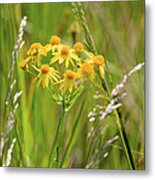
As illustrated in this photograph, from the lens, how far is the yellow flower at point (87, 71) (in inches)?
88.5

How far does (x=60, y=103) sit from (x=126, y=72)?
281mm

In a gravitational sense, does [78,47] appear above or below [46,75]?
above

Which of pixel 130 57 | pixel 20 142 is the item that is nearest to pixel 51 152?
pixel 20 142

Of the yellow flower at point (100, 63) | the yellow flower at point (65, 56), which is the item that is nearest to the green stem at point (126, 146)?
the yellow flower at point (100, 63)

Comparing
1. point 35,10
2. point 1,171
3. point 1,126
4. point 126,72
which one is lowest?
point 1,171

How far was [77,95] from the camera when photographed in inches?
88.8

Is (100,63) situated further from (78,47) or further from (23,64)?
(23,64)

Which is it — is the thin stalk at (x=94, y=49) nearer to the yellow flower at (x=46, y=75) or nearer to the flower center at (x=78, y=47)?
the flower center at (x=78, y=47)

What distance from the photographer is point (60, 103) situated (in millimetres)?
2270

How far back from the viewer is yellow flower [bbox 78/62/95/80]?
225 cm

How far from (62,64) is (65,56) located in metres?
0.03

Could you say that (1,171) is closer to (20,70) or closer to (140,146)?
(20,70)

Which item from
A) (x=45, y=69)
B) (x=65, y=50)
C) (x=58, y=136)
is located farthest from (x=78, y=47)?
(x=58, y=136)

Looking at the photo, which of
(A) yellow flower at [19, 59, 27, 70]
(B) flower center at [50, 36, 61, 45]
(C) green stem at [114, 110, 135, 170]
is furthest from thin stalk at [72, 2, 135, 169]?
(A) yellow flower at [19, 59, 27, 70]
